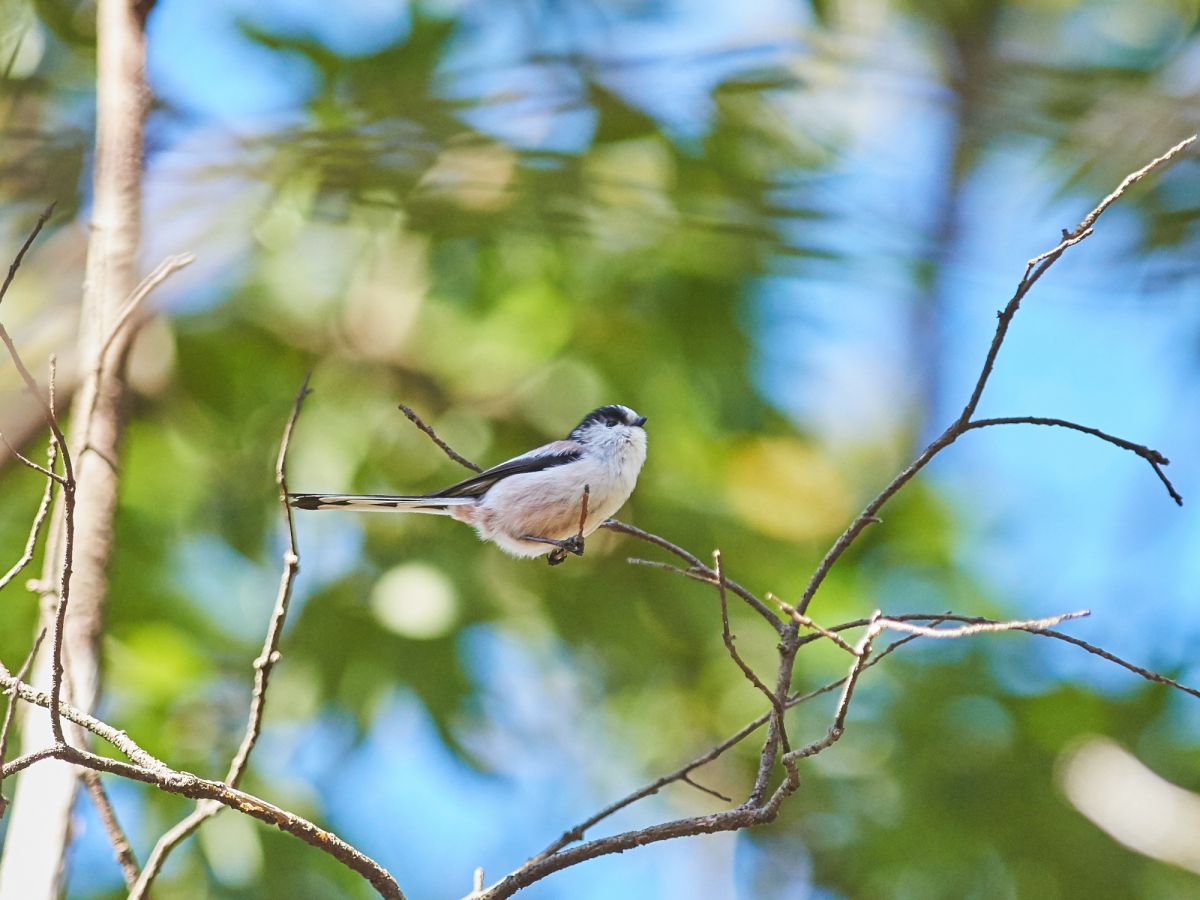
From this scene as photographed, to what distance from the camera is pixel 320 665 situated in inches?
201

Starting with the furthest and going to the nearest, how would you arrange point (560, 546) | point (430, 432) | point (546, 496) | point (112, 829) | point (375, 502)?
point (546, 496), point (560, 546), point (375, 502), point (430, 432), point (112, 829)

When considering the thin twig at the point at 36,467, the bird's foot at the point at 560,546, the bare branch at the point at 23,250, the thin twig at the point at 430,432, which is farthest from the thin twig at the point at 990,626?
the bird's foot at the point at 560,546

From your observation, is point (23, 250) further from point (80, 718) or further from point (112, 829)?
point (112, 829)

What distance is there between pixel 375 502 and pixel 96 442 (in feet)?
3.07

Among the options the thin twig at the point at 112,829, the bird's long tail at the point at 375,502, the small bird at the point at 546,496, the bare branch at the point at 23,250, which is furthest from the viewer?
the small bird at the point at 546,496

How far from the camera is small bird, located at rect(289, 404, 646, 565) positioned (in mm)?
3887

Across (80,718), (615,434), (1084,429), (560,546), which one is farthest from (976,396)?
(615,434)

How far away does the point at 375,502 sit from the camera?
144 inches

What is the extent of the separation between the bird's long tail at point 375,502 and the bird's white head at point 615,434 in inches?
20.4

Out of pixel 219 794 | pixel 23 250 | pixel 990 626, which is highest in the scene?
pixel 23 250

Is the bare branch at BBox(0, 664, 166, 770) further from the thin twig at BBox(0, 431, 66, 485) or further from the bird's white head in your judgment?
the bird's white head

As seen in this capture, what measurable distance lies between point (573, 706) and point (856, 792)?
155 cm

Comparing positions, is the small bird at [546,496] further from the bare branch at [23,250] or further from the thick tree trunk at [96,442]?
the bare branch at [23,250]

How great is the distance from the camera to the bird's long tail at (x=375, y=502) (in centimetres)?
343
